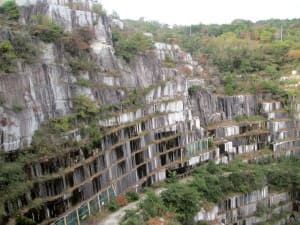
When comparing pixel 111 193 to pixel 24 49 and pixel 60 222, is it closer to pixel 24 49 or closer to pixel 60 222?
pixel 60 222

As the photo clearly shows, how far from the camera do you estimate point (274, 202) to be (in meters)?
29.6

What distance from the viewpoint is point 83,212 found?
64.6 feet

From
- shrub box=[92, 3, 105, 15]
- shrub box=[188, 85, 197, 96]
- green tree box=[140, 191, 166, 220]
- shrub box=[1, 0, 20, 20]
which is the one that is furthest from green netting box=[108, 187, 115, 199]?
shrub box=[188, 85, 197, 96]

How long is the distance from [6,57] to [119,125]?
364 inches

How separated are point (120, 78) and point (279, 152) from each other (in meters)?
19.5

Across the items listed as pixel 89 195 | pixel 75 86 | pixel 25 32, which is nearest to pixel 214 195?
pixel 89 195

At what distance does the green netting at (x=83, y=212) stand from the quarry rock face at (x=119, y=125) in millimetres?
119

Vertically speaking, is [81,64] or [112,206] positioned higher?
[81,64]

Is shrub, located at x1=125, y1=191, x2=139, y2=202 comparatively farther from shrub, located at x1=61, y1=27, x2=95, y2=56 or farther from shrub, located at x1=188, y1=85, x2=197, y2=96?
shrub, located at x1=188, y1=85, x2=197, y2=96

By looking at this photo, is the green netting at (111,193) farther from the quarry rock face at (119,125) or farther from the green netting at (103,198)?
the green netting at (103,198)

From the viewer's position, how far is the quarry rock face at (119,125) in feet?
57.4

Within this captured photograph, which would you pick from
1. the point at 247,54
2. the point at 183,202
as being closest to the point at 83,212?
the point at 183,202

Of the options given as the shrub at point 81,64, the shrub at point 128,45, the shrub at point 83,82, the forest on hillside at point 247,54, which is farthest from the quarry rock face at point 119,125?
the forest on hillside at point 247,54

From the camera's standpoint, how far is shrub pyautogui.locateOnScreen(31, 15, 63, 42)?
20.8 metres
